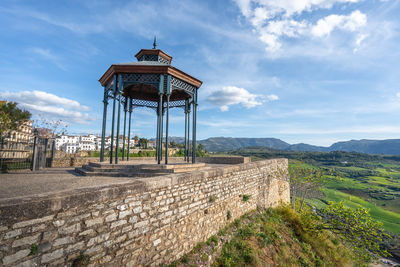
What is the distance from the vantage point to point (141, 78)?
7.68 meters

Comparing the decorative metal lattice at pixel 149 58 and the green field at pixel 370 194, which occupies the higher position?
the decorative metal lattice at pixel 149 58

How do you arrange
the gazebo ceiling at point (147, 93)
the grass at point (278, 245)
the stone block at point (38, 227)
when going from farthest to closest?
the gazebo ceiling at point (147, 93) < the grass at point (278, 245) < the stone block at point (38, 227)

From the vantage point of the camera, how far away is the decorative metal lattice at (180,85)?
8.00m

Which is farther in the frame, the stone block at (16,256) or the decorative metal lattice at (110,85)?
the decorative metal lattice at (110,85)

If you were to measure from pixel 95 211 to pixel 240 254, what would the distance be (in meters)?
5.20

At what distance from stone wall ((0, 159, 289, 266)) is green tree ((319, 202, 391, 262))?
7.26 meters

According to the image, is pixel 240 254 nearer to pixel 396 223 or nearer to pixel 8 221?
pixel 8 221

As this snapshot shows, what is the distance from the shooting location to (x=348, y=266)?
998 cm

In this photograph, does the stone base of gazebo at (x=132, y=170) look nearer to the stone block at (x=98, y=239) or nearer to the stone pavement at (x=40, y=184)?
the stone pavement at (x=40, y=184)

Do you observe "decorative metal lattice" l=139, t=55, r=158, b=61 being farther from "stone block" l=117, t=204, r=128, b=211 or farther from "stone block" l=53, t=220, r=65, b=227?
"stone block" l=53, t=220, r=65, b=227

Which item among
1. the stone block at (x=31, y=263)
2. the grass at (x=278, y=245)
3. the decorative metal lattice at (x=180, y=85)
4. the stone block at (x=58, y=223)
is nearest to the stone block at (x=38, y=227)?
the stone block at (x=58, y=223)

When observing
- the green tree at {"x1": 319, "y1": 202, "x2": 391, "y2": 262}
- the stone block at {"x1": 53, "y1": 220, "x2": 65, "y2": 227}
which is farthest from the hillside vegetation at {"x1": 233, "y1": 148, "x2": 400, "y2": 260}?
the stone block at {"x1": 53, "y1": 220, "x2": 65, "y2": 227}

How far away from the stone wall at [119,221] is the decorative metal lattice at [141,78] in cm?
439

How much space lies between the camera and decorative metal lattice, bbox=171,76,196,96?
8.00m
